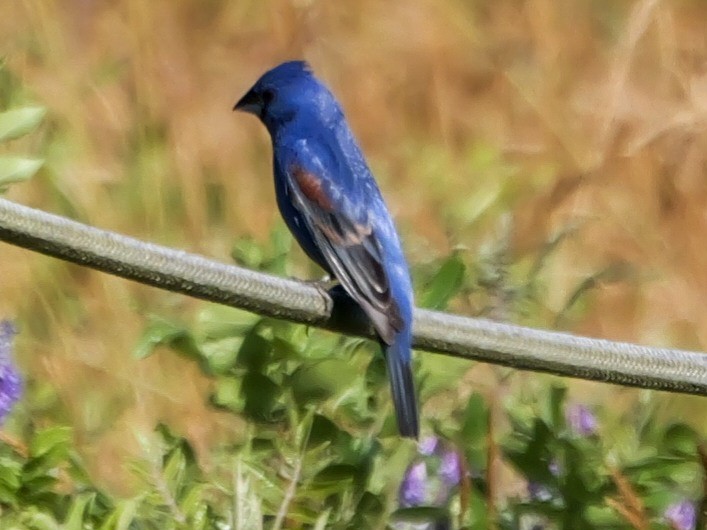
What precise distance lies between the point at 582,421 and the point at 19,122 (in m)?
0.86

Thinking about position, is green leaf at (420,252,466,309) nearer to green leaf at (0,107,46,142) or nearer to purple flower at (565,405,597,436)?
purple flower at (565,405,597,436)

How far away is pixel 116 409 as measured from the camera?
103 inches

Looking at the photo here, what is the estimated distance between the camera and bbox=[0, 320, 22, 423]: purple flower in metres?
1.88

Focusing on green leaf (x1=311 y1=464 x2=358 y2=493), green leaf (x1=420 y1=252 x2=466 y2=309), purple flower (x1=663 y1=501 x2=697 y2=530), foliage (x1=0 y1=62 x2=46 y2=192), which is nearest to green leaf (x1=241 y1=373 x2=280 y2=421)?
green leaf (x1=311 y1=464 x2=358 y2=493)

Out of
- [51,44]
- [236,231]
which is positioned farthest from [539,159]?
[51,44]

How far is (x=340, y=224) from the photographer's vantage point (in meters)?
2.46

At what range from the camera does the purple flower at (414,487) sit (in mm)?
2121

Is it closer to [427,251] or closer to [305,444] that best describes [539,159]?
[427,251]

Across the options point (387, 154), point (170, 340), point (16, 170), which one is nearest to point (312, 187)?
point (170, 340)

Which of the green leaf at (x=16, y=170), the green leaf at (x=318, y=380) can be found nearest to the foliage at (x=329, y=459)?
the green leaf at (x=318, y=380)

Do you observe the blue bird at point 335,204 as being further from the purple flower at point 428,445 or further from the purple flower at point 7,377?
the purple flower at point 7,377

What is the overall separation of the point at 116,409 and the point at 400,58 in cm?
245

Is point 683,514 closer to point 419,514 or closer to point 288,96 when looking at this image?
point 419,514

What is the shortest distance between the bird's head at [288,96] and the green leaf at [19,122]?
0.98 meters
